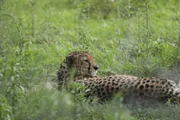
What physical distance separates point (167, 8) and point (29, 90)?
6.61 metres

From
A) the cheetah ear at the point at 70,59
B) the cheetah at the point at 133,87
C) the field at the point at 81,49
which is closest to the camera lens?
the field at the point at 81,49

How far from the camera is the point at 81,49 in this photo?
9.38 meters

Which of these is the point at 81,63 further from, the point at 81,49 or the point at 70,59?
the point at 81,49

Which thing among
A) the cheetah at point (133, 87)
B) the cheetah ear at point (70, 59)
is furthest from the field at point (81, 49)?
the cheetah ear at point (70, 59)

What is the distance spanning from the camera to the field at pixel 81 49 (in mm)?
5914

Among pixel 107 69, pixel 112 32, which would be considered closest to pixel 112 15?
pixel 112 32

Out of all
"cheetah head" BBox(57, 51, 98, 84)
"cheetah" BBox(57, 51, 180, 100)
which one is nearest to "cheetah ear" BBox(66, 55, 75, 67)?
"cheetah head" BBox(57, 51, 98, 84)

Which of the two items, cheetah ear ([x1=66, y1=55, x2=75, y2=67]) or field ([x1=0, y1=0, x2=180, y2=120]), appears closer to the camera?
field ([x1=0, y1=0, x2=180, y2=120])

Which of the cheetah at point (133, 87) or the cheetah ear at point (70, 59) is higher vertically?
the cheetah ear at point (70, 59)

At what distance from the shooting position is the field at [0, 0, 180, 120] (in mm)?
5914

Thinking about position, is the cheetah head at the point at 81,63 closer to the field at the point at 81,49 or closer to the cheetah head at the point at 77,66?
the cheetah head at the point at 77,66

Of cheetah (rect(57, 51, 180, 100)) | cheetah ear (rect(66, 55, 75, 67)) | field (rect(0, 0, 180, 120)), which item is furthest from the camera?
cheetah ear (rect(66, 55, 75, 67))

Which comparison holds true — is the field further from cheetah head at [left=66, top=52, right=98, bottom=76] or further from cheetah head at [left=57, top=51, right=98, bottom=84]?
cheetah head at [left=66, top=52, right=98, bottom=76]

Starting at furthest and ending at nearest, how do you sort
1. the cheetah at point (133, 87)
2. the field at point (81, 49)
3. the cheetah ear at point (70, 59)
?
1. the cheetah ear at point (70, 59)
2. the cheetah at point (133, 87)
3. the field at point (81, 49)
